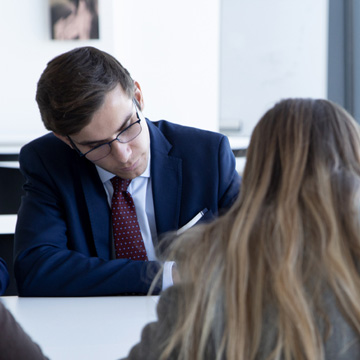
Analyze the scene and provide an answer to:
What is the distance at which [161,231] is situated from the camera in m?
1.98

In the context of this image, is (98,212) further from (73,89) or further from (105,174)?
(73,89)

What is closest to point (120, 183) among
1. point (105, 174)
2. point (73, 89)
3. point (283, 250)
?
point (105, 174)

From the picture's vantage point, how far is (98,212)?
1972mm

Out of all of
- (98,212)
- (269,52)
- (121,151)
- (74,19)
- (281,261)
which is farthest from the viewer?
(269,52)

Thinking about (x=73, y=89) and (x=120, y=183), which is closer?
(x=73, y=89)

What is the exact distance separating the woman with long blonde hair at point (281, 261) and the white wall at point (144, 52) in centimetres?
328

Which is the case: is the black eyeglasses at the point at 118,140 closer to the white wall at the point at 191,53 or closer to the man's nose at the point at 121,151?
the man's nose at the point at 121,151

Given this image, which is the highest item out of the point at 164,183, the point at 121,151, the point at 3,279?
the point at 121,151

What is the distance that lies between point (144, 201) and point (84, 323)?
605mm

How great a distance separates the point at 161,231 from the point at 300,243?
1107 mm

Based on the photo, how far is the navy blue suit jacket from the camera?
6.10ft

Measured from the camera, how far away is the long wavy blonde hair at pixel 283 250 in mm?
881

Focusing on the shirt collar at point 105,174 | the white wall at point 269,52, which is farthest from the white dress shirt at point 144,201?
the white wall at point 269,52

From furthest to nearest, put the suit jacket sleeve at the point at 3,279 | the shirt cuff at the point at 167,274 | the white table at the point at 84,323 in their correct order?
1. the suit jacket sleeve at the point at 3,279
2. the shirt cuff at the point at 167,274
3. the white table at the point at 84,323
